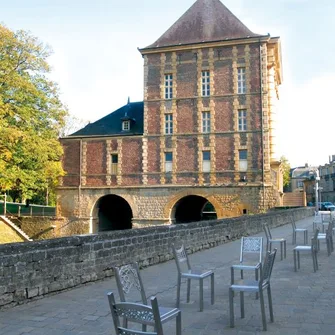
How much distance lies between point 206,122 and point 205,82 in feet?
10.4

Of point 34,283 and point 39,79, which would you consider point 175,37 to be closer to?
point 39,79

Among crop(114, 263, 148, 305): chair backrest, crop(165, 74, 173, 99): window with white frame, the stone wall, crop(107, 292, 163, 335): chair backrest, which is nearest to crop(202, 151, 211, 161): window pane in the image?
crop(165, 74, 173, 99): window with white frame

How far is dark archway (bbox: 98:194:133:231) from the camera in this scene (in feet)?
112

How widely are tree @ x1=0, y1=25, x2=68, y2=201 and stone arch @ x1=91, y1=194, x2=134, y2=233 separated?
23.6 ft

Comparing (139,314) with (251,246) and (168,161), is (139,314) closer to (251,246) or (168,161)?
(251,246)

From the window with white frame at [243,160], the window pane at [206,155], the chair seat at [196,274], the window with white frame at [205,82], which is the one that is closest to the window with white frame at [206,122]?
the window with white frame at [205,82]

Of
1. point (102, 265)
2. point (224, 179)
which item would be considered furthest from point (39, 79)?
point (102, 265)

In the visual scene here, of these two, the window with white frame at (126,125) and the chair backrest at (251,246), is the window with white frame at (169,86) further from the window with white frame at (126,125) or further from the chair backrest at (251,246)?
the chair backrest at (251,246)

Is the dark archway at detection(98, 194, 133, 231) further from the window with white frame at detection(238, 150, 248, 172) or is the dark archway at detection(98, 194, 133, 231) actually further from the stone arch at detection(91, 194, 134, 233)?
the window with white frame at detection(238, 150, 248, 172)

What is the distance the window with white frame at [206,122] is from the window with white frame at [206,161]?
1717 mm

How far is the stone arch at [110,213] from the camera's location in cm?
3305

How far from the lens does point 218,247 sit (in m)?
13.6

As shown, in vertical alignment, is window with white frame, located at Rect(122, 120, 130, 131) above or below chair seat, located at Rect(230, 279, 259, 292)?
above

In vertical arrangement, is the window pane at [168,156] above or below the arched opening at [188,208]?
above
